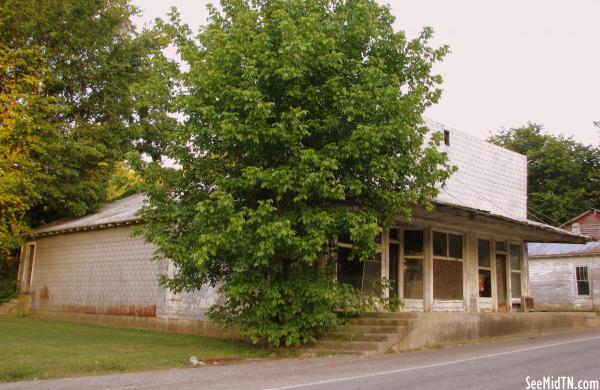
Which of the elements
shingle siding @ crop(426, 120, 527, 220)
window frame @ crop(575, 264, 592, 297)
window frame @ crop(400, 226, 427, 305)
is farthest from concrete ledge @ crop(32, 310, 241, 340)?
window frame @ crop(575, 264, 592, 297)

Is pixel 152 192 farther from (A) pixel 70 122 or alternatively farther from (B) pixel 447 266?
(A) pixel 70 122

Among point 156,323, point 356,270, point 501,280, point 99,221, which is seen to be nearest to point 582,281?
point 501,280

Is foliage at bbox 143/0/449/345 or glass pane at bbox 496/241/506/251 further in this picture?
glass pane at bbox 496/241/506/251

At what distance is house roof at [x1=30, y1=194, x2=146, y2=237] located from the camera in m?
20.1

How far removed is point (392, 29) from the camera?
1280cm

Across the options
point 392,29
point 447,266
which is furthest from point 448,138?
point 392,29

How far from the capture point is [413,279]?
17.5 metres

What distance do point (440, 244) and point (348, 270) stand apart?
4.09m

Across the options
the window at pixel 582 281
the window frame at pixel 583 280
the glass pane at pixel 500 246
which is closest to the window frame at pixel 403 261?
the glass pane at pixel 500 246

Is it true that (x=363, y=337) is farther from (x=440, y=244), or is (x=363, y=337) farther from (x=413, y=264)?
(x=440, y=244)

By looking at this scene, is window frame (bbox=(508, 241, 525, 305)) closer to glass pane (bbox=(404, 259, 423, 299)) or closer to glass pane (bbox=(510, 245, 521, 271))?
glass pane (bbox=(510, 245, 521, 271))

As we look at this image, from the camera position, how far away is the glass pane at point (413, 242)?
17594 mm

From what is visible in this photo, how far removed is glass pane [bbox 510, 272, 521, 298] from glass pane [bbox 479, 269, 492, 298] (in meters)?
1.83

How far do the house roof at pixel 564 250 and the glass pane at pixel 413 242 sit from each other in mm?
18587
